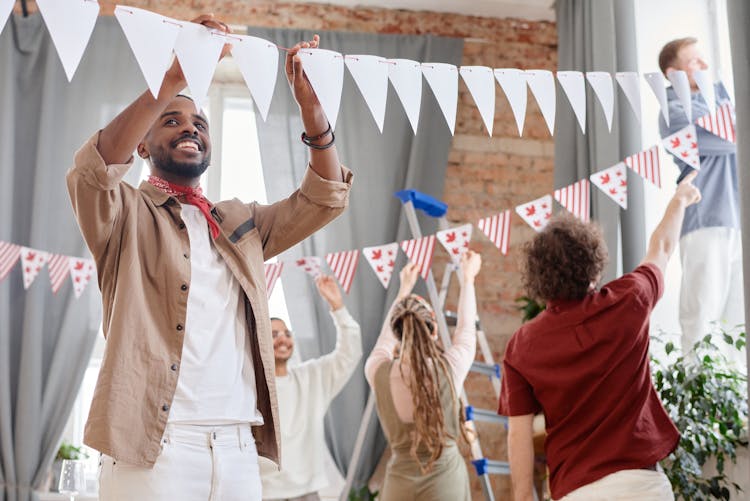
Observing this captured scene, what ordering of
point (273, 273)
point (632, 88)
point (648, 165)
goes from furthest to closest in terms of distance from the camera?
point (273, 273)
point (648, 165)
point (632, 88)

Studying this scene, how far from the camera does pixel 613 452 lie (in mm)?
2002

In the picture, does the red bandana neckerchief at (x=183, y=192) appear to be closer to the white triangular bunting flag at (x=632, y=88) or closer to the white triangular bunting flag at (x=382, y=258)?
the white triangular bunting flag at (x=632, y=88)

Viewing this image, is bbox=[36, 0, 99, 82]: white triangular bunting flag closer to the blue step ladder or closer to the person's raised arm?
the person's raised arm

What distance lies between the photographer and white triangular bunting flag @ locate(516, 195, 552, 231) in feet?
10.5

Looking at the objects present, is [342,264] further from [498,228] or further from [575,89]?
[575,89]

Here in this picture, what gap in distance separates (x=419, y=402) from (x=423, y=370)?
0.12 meters

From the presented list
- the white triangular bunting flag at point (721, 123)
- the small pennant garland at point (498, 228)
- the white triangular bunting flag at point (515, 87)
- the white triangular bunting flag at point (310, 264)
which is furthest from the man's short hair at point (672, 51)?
the white triangular bunting flag at point (310, 264)

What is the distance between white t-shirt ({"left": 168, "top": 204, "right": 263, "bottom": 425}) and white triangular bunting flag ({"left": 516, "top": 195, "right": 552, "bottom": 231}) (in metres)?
1.66

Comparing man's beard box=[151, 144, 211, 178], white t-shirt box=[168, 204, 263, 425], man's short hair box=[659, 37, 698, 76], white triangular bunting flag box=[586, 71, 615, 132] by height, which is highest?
man's short hair box=[659, 37, 698, 76]

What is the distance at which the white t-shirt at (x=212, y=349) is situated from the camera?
1.61 m

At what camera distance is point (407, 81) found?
7.09 feet

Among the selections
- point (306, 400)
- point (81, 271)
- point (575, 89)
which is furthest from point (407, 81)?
point (81, 271)

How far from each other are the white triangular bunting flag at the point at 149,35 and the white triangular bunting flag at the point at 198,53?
0.06 ft

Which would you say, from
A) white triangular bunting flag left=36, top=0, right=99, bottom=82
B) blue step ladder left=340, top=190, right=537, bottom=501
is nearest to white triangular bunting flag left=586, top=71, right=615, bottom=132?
white triangular bunting flag left=36, top=0, right=99, bottom=82
